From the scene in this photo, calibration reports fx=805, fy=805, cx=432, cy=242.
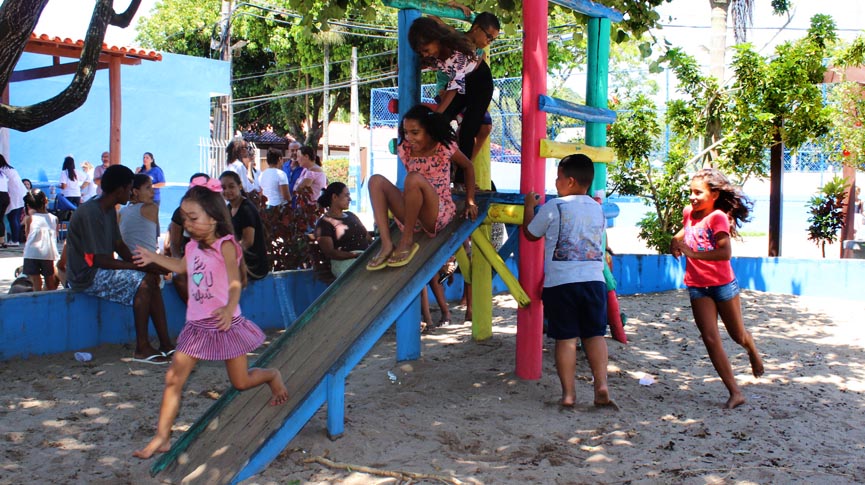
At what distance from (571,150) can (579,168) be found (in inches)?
24.2

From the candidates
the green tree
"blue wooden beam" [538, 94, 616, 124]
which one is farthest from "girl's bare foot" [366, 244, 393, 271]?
the green tree

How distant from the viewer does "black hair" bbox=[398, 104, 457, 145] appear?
519 cm

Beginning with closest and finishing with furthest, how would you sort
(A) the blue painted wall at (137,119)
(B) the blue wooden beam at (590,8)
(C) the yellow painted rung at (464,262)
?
1. (B) the blue wooden beam at (590,8)
2. (C) the yellow painted rung at (464,262)
3. (A) the blue painted wall at (137,119)

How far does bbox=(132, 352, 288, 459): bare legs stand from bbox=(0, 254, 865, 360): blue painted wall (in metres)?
2.59

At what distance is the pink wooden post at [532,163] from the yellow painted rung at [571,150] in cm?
6

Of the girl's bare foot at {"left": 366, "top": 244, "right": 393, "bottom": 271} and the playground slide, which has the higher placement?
the girl's bare foot at {"left": 366, "top": 244, "right": 393, "bottom": 271}

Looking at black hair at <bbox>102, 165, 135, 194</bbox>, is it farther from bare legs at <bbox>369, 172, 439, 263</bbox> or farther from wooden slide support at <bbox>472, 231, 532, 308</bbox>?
wooden slide support at <bbox>472, 231, 532, 308</bbox>

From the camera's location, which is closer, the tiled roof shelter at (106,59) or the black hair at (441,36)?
the black hair at (441,36)

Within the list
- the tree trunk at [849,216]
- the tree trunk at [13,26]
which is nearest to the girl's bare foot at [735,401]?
the tree trunk at [13,26]

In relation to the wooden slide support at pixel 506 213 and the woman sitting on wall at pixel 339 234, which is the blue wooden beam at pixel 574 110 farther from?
A: the woman sitting on wall at pixel 339 234

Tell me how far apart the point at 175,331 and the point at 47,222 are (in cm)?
253

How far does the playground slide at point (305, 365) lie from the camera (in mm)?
3908

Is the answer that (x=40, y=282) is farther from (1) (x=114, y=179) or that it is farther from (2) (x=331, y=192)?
(2) (x=331, y=192)

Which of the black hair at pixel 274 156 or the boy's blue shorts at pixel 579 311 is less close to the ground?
the black hair at pixel 274 156
